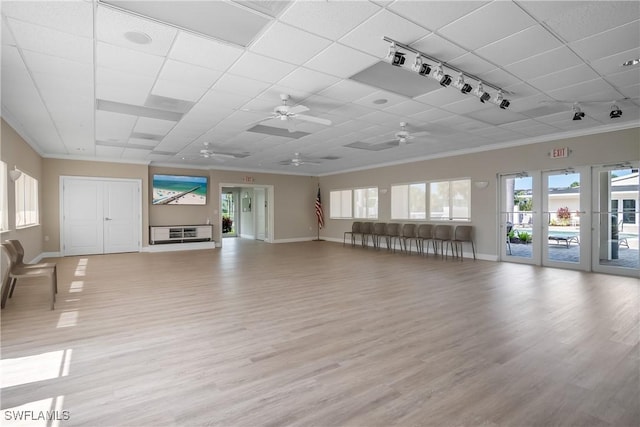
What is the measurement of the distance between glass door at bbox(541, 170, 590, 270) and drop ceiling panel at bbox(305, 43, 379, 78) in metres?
5.90

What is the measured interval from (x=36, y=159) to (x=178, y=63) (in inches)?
282

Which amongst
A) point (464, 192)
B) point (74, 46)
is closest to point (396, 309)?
point (74, 46)

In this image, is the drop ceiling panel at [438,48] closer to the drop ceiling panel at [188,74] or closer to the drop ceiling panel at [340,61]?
the drop ceiling panel at [340,61]

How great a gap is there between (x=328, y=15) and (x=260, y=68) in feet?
4.27

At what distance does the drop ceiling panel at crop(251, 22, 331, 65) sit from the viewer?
10.3ft

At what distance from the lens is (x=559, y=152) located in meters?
7.14

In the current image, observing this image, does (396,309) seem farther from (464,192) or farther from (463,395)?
(464,192)

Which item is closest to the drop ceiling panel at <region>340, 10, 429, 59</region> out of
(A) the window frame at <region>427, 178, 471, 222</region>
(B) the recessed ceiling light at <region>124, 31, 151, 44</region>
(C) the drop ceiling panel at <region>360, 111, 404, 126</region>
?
(B) the recessed ceiling light at <region>124, 31, 151, 44</region>

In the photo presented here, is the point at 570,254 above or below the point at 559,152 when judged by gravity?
below

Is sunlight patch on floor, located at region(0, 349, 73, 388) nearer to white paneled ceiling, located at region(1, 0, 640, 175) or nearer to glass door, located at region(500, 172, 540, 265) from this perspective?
white paneled ceiling, located at region(1, 0, 640, 175)

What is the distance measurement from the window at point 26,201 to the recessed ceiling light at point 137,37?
5.29 m

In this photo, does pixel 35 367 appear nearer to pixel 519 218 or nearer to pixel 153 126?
pixel 153 126

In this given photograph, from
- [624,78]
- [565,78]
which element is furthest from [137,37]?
[624,78]

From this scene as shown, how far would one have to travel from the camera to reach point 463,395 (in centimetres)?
225
